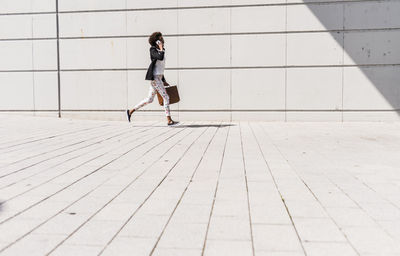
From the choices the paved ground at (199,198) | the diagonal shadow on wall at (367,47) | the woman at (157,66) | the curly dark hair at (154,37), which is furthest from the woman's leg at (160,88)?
the diagonal shadow on wall at (367,47)

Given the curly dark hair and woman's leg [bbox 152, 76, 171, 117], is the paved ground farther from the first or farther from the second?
the curly dark hair

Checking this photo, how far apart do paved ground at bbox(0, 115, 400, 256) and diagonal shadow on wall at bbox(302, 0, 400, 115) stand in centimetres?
400

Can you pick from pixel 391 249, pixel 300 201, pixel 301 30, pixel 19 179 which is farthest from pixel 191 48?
pixel 391 249

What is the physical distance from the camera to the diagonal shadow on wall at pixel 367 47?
33.6ft

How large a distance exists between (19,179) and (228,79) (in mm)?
7435

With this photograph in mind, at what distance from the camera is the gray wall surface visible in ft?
34.0

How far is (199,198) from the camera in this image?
336 centimetres

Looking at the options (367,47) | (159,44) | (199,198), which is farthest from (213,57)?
(199,198)

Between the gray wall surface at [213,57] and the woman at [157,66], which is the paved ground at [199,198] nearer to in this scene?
the woman at [157,66]

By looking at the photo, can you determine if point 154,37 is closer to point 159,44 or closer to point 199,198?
point 159,44

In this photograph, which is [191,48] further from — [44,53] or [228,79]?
[44,53]

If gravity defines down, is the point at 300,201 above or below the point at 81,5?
below

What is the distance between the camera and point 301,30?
10539 mm

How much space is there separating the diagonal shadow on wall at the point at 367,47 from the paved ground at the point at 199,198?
400 cm
